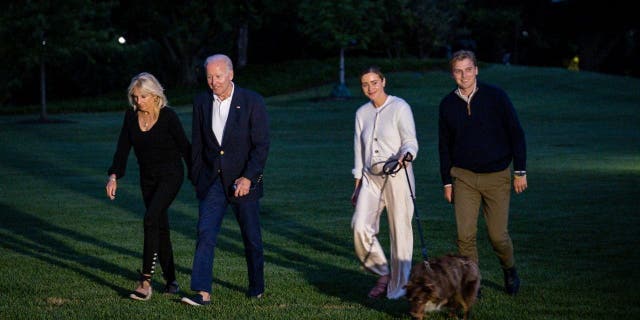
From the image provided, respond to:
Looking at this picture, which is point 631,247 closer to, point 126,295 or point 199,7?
point 126,295

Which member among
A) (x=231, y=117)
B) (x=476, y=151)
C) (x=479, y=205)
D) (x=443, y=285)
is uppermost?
(x=231, y=117)

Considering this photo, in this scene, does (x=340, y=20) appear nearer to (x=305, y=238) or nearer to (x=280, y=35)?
(x=280, y=35)

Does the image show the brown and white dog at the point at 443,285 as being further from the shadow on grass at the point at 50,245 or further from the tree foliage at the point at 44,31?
the tree foliage at the point at 44,31

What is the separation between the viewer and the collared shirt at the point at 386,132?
841cm

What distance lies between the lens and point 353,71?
64062 mm

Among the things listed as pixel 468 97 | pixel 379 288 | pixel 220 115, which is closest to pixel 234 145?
pixel 220 115

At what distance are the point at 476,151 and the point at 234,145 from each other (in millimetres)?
2030

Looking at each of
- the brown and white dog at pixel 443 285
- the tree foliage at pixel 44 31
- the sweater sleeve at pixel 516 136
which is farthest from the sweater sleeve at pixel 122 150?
the tree foliage at pixel 44 31

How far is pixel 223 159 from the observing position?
849 cm

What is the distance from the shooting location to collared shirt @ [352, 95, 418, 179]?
8414 mm

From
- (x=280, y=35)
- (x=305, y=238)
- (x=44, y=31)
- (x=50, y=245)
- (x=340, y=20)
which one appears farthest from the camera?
(x=280, y=35)

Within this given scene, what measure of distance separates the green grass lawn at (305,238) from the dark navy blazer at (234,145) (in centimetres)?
106

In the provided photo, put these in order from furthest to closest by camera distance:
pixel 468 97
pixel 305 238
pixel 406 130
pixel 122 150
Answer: pixel 305 238, pixel 122 150, pixel 468 97, pixel 406 130

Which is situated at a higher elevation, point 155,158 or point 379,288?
point 155,158
